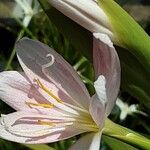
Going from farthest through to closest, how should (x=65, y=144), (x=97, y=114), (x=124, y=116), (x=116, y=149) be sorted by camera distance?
1. (x=124, y=116)
2. (x=65, y=144)
3. (x=116, y=149)
4. (x=97, y=114)

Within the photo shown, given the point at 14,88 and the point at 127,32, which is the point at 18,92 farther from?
the point at 127,32

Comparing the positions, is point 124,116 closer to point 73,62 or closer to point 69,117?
point 73,62

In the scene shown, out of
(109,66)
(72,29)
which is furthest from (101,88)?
(72,29)

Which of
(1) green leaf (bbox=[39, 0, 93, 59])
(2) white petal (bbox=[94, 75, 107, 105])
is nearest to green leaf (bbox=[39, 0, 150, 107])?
(1) green leaf (bbox=[39, 0, 93, 59])

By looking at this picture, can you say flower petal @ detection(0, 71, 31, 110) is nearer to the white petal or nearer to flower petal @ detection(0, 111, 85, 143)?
flower petal @ detection(0, 111, 85, 143)

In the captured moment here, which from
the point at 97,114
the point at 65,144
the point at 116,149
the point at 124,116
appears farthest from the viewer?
the point at 124,116

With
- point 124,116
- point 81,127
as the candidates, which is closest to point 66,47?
point 124,116

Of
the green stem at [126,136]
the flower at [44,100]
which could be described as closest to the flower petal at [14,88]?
the flower at [44,100]

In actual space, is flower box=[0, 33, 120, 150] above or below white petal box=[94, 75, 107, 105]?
below
